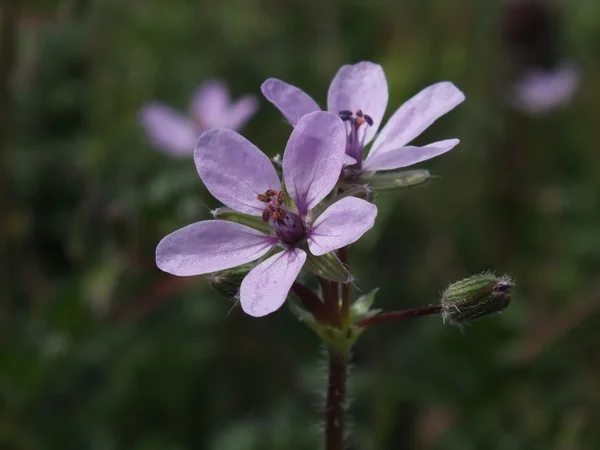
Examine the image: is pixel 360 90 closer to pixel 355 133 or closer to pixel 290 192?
pixel 355 133

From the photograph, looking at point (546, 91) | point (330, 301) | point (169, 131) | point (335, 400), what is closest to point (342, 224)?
point (330, 301)

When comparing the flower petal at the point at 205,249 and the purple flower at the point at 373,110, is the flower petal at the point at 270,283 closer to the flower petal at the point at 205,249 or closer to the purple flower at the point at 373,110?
the flower petal at the point at 205,249

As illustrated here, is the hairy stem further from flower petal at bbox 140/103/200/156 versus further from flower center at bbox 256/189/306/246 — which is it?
flower petal at bbox 140/103/200/156

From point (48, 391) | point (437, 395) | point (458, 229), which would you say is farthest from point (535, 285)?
point (48, 391)

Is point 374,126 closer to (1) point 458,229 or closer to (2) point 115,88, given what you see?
(1) point 458,229

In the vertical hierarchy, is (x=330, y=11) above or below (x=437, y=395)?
above

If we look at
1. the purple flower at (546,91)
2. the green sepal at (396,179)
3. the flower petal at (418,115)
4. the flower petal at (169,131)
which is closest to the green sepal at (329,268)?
the green sepal at (396,179)
